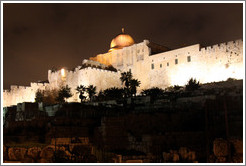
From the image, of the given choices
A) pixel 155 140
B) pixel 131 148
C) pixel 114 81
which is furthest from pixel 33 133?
pixel 114 81

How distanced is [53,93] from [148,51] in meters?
13.6

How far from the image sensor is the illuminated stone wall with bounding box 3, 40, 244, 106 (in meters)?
31.1

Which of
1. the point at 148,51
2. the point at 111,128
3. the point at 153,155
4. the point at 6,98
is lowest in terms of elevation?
the point at 153,155

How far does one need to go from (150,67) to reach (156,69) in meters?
1.05

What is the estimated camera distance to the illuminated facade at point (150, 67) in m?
31.3

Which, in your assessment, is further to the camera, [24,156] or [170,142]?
[170,142]

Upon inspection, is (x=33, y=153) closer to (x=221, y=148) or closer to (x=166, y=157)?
(x=166, y=157)

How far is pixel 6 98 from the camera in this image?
40.6 meters

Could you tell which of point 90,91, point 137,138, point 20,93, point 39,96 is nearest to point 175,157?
point 137,138

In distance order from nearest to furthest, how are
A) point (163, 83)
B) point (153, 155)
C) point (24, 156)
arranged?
point (24, 156) → point (153, 155) → point (163, 83)

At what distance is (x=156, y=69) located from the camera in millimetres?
37812

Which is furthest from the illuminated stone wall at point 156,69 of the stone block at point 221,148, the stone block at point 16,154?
the stone block at point 16,154

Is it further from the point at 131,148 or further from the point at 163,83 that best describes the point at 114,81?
the point at 131,148

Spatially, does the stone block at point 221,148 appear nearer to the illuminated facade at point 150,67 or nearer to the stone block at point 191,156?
the stone block at point 191,156
